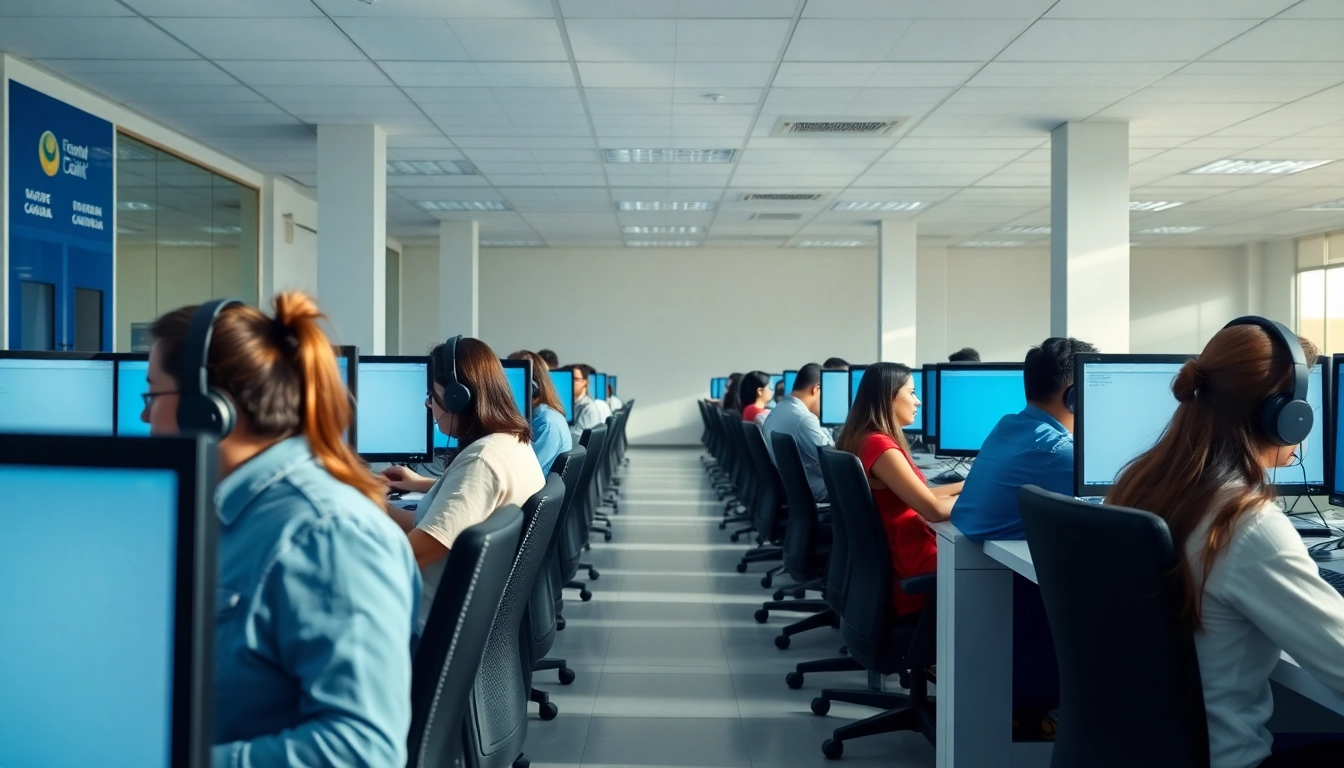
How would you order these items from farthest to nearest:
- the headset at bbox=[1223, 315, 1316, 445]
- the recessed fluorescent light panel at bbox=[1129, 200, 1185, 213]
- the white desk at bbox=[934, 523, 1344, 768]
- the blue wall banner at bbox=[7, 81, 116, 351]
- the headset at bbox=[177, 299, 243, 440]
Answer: the recessed fluorescent light panel at bbox=[1129, 200, 1185, 213] < the blue wall banner at bbox=[7, 81, 116, 351] < the white desk at bbox=[934, 523, 1344, 768] < the headset at bbox=[1223, 315, 1316, 445] < the headset at bbox=[177, 299, 243, 440]

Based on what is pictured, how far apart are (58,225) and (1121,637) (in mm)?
6276

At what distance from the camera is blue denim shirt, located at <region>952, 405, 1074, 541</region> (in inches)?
94.6

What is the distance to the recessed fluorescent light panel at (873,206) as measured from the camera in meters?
10.1

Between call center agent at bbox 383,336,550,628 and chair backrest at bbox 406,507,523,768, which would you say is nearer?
chair backrest at bbox 406,507,523,768

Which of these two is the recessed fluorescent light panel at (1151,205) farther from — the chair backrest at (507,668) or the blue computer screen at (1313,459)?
the chair backrest at (507,668)

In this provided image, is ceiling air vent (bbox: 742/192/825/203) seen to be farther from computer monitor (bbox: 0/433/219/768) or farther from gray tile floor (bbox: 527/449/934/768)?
computer monitor (bbox: 0/433/219/768)

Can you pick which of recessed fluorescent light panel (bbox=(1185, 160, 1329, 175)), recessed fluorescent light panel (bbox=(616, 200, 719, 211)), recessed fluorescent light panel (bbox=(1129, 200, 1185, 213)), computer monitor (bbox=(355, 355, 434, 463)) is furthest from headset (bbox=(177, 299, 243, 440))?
recessed fluorescent light panel (bbox=(1129, 200, 1185, 213))

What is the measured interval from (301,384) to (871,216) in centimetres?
1042

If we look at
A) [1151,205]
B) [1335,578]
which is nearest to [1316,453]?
[1335,578]

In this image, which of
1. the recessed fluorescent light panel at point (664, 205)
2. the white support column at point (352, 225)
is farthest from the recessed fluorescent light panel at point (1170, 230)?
the white support column at point (352, 225)

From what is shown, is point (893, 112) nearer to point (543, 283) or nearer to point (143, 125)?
point (143, 125)

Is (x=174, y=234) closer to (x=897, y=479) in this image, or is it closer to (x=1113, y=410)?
(x=897, y=479)

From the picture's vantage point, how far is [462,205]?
10414 mm

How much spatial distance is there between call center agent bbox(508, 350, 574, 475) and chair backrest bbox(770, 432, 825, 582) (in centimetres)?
84
